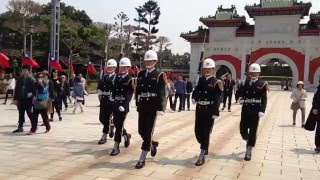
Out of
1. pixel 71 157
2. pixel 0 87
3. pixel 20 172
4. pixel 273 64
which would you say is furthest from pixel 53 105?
pixel 273 64

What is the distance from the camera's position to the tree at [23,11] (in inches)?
1414

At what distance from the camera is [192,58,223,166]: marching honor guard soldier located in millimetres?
6547


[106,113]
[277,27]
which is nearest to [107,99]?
[106,113]

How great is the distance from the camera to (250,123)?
23.4 feet

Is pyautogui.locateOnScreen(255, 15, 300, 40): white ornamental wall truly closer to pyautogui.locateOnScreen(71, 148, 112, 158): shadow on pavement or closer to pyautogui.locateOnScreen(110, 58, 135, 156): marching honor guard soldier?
pyautogui.locateOnScreen(110, 58, 135, 156): marching honor guard soldier

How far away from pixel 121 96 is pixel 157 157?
130 cm

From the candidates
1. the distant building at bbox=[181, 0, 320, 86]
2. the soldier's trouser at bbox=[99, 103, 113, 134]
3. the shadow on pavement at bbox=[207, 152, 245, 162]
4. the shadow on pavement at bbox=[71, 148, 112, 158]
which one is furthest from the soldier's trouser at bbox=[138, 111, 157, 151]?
the distant building at bbox=[181, 0, 320, 86]

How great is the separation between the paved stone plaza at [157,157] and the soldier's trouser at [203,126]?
1.26 feet

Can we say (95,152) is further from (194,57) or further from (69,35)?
(194,57)

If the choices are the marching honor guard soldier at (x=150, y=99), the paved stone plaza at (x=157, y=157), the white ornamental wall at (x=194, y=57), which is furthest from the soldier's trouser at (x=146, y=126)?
the white ornamental wall at (x=194, y=57)

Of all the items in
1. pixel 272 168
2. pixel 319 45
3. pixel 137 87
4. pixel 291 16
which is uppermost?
pixel 291 16

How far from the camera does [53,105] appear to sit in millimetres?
11859

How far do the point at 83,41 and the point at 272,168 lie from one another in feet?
127

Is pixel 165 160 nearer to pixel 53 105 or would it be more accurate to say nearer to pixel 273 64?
pixel 53 105
